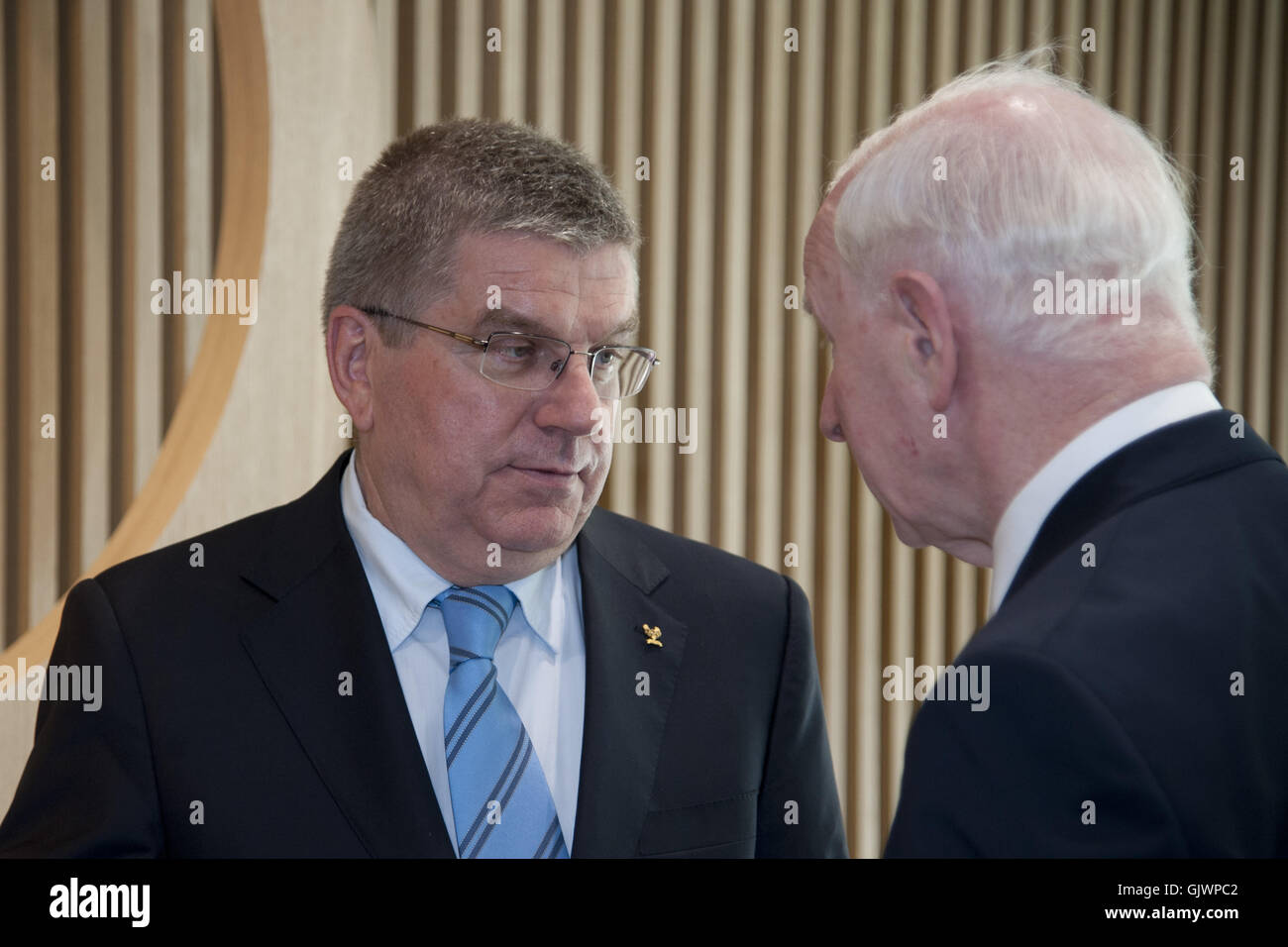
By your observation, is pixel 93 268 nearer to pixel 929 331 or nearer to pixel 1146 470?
pixel 929 331

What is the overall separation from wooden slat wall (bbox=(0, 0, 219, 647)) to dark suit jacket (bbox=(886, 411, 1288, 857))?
2486 millimetres

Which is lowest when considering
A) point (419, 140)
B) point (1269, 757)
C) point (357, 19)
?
point (1269, 757)

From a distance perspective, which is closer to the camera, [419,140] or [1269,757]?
[1269,757]

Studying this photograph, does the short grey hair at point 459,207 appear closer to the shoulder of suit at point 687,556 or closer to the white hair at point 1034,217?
the shoulder of suit at point 687,556

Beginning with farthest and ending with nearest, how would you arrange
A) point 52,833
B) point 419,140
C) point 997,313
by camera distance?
point 419,140 → point 52,833 → point 997,313

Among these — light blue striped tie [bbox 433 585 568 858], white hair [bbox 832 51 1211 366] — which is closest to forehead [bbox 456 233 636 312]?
light blue striped tie [bbox 433 585 568 858]

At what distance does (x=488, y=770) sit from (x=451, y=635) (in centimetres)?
20

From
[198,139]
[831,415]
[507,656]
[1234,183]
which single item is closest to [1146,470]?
[831,415]

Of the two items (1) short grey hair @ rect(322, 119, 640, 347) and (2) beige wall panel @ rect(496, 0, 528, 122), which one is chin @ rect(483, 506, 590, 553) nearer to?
(1) short grey hair @ rect(322, 119, 640, 347)

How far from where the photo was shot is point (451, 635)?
5.92 feet

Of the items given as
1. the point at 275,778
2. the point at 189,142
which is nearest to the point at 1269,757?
the point at 275,778

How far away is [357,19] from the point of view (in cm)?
293
